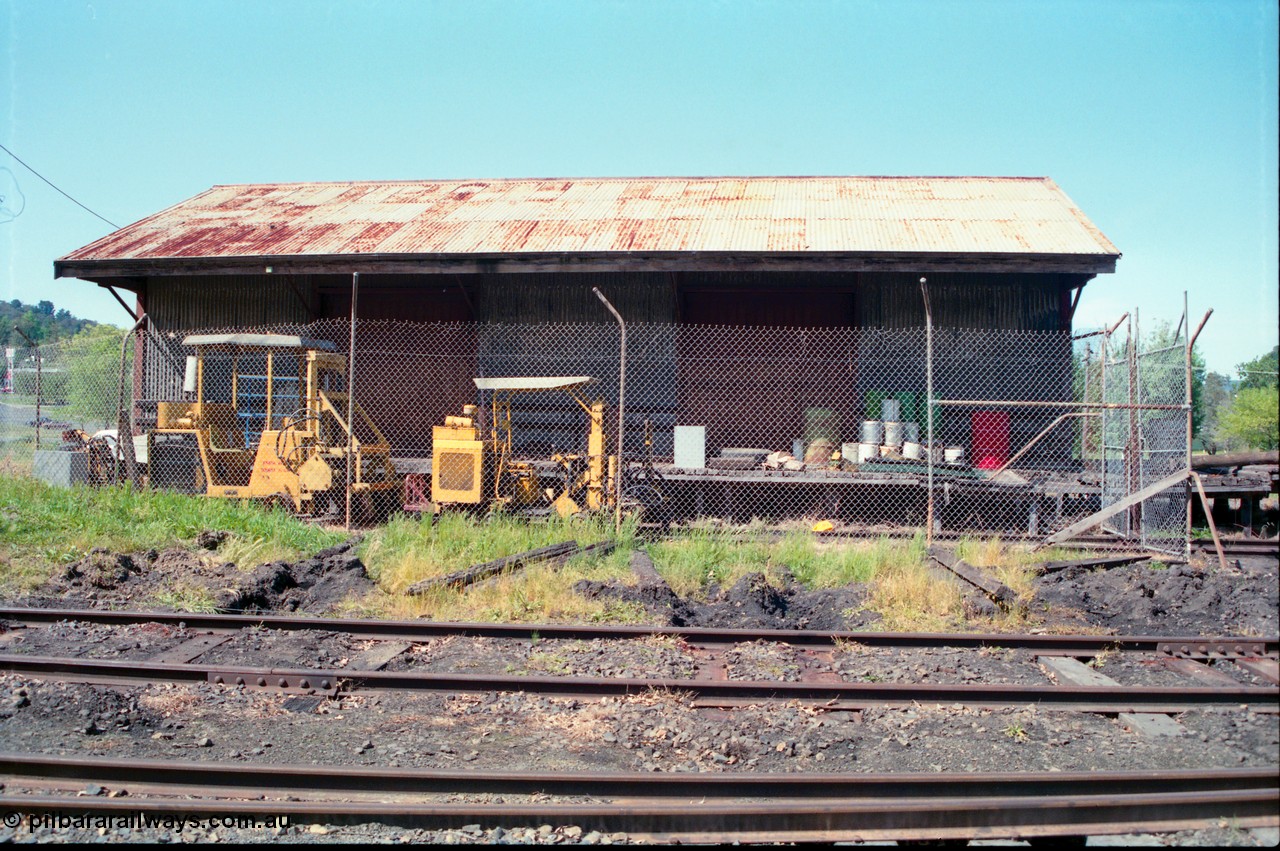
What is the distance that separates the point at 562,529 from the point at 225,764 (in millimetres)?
5615

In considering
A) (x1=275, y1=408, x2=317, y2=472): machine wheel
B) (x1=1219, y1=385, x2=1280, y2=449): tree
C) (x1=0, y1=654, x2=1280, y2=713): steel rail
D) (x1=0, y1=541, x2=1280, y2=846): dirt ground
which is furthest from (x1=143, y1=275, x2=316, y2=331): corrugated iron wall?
(x1=1219, y1=385, x2=1280, y2=449): tree

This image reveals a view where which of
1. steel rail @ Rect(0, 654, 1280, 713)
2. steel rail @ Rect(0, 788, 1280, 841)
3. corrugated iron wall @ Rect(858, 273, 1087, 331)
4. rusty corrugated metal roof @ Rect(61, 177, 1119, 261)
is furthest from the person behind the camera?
corrugated iron wall @ Rect(858, 273, 1087, 331)

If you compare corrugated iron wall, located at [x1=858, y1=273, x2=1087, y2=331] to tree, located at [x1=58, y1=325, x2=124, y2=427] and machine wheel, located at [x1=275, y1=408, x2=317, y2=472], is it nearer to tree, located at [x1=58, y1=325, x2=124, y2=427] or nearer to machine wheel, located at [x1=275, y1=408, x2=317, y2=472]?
machine wheel, located at [x1=275, y1=408, x2=317, y2=472]

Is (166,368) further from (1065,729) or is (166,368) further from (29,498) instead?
(1065,729)

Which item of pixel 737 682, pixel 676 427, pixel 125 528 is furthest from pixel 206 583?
pixel 676 427

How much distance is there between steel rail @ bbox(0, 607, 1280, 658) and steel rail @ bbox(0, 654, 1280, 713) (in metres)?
1.05

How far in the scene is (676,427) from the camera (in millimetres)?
12461

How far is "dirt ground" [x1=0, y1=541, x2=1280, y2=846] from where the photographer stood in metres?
4.41

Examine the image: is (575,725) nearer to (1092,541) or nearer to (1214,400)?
(1092,541)

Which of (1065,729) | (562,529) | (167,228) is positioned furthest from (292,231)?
(1065,729)

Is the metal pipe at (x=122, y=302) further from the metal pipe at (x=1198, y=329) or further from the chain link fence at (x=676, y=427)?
the metal pipe at (x=1198, y=329)

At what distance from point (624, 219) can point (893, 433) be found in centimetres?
597

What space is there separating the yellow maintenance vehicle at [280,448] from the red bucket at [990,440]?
345 inches

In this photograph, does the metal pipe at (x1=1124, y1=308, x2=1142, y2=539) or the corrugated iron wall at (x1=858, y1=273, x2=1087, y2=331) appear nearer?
the metal pipe at (x1=1124, y1=308, x2=1142, y2=539)
